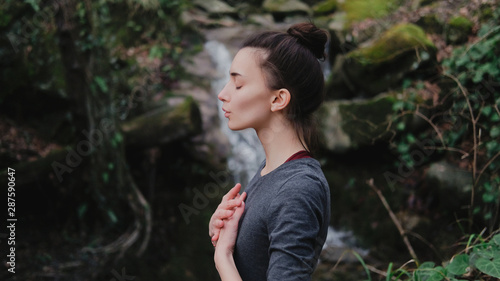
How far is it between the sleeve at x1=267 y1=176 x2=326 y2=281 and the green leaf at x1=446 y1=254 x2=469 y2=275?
34.9 inches

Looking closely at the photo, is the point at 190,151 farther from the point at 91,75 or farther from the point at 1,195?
the point at 1,195

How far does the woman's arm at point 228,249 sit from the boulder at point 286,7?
8.73 meters

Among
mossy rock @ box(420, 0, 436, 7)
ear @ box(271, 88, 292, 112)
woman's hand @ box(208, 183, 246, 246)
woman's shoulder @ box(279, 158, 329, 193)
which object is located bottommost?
woman's hand @ box(208, 183, 246, 246)

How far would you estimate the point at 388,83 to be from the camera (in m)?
5.08

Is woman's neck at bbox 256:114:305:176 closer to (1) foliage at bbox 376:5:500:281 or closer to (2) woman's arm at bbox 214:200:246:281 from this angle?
(2) woman's arm at bbox 214:200:246:281

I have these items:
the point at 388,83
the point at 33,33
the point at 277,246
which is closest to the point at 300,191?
the point at 277,246

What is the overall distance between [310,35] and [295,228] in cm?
64

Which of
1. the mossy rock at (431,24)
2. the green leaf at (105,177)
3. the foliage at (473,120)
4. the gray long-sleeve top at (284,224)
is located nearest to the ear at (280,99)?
the gray long-sleeve top at (284,224)

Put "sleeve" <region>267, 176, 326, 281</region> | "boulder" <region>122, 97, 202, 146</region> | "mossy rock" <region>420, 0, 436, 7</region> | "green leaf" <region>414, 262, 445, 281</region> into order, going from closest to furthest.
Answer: "sleeve" <region>267, 176, 326, 281</region>, "green leaf" <region>414, 262, 445, 281</region>, "boulder" <region>122, 97, 202, 146</region>, "mossy rock" <region>420, 0, 436, 7</region>

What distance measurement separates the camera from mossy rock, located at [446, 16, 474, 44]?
4761 millimetres

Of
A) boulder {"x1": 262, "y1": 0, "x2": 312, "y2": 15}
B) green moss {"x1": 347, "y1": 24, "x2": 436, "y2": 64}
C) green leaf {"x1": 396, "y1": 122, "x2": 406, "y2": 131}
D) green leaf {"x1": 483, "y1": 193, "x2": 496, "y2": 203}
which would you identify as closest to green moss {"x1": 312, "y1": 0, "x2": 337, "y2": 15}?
boulder {"x1": 262, "y1": 0, "x2": 312, "y2": 15}

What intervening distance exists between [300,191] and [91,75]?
3.48 meters

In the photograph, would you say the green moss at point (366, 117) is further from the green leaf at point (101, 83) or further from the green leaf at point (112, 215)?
the green leaf at point (112, 215)

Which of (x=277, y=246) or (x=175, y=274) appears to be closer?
(x=277, y=246)
